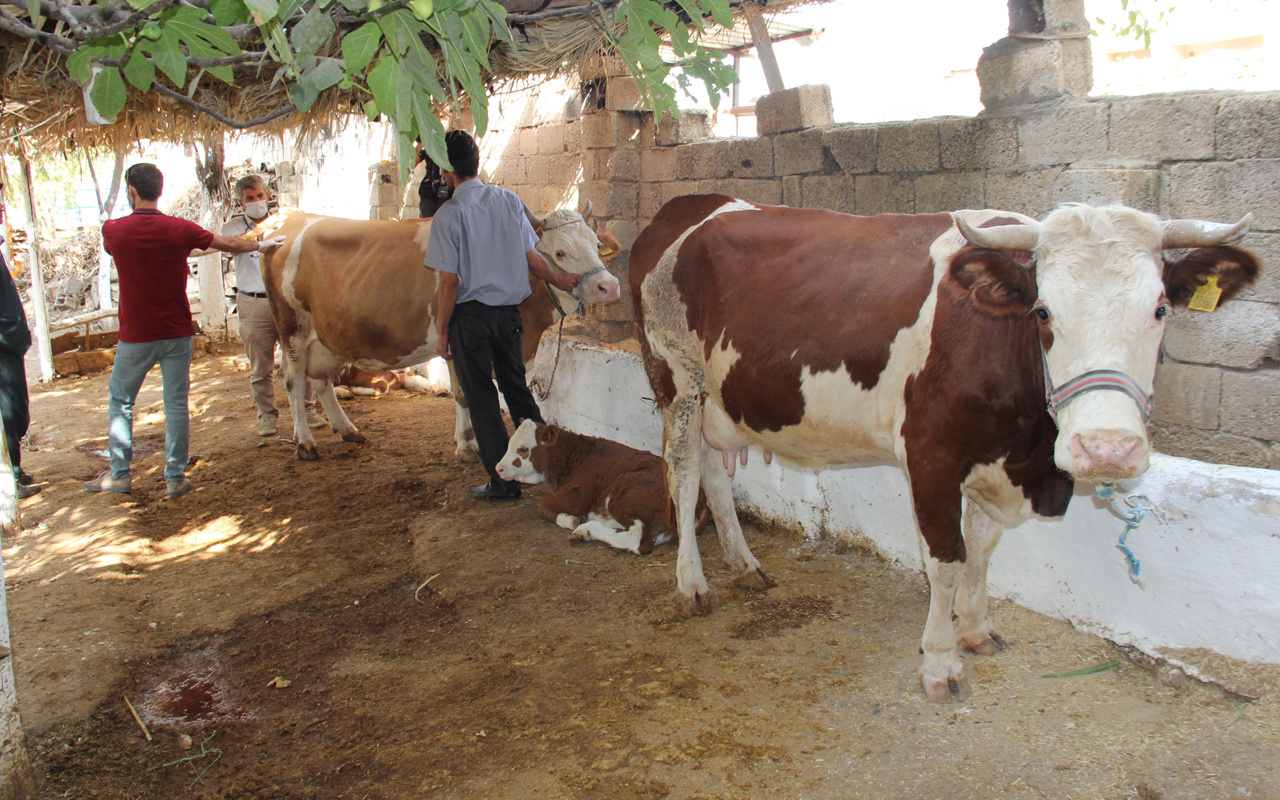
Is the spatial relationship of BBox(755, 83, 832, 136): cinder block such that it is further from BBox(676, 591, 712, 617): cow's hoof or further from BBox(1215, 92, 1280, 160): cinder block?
BBox(676, 591, 712, 617): cow's hoof

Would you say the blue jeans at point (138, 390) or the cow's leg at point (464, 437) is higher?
the blue jeans at point (138, 390)

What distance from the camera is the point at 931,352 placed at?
2863mm

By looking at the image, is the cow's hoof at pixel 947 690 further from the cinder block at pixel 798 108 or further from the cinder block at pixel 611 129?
the cinder block at pixel 611 129

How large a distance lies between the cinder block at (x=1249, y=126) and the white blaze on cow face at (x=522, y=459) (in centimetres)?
376

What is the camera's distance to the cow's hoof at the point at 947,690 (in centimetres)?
304

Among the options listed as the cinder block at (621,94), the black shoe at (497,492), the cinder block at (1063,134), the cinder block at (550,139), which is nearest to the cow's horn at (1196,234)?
the cinder block at (1063,134)

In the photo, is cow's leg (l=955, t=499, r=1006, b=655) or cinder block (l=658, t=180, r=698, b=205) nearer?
cow's leg (l=955, t=499, r=1006, b=655)

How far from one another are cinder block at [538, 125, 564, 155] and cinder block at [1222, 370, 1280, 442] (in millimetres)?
5323

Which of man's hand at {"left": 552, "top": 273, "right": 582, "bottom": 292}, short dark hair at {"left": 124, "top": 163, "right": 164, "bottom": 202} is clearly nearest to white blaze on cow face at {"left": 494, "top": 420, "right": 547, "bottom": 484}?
man's hand at {"left": 552, "top": 273, "right": 582, "bottom": 292}

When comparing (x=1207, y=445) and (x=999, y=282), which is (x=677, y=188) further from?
(x=999, y=282)

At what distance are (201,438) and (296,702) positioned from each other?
4.78 metres

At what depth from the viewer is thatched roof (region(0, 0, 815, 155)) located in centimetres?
451

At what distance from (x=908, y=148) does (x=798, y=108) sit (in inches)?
36.7

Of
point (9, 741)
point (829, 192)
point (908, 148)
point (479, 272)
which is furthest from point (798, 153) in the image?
point (9, 741)
